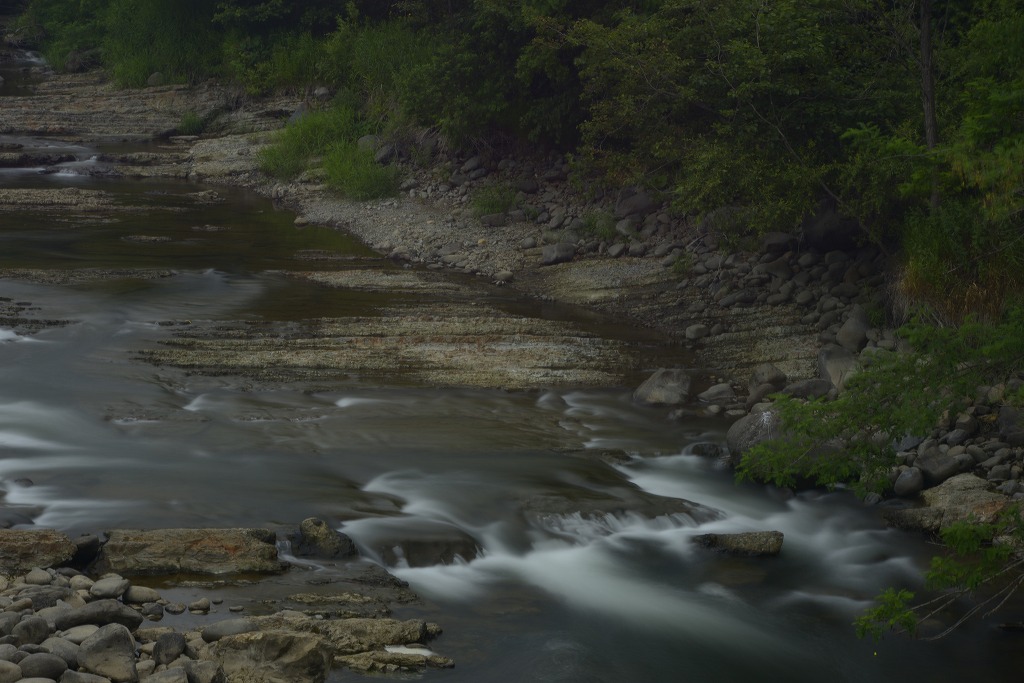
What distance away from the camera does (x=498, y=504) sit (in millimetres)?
9945

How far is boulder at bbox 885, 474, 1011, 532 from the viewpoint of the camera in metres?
9.83

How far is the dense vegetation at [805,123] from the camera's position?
7.74 metres

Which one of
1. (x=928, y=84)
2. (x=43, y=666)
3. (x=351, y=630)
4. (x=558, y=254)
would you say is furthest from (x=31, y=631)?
(x=558, y=254)

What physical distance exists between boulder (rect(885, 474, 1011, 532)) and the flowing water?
171mm

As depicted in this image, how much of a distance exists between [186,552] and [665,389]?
6517mm

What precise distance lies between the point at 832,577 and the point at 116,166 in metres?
25.5

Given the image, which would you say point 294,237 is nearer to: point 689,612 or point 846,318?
point 846,318

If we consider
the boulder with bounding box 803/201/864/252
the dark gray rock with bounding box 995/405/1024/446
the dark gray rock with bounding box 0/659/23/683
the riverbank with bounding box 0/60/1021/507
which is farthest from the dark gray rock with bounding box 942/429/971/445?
the dark gray rock with bounding box 0/659/23/683

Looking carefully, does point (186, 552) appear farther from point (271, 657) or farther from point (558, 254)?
point (558, 254)

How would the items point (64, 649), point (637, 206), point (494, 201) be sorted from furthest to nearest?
point (494, 201) → point (637, 206) → point (64, 649)

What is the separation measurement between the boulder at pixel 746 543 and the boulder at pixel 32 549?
5173 millimetres

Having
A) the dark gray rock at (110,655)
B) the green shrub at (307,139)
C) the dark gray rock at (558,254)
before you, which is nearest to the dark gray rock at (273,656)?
the dark gray rock at (110,655)

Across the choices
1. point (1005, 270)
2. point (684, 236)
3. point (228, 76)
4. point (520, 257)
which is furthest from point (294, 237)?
point (228, 76)

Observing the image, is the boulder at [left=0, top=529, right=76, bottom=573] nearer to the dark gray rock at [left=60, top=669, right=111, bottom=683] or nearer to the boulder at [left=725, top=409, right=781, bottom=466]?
the dark gray rock at [left=60, top=669, right=111, bottom=683]
